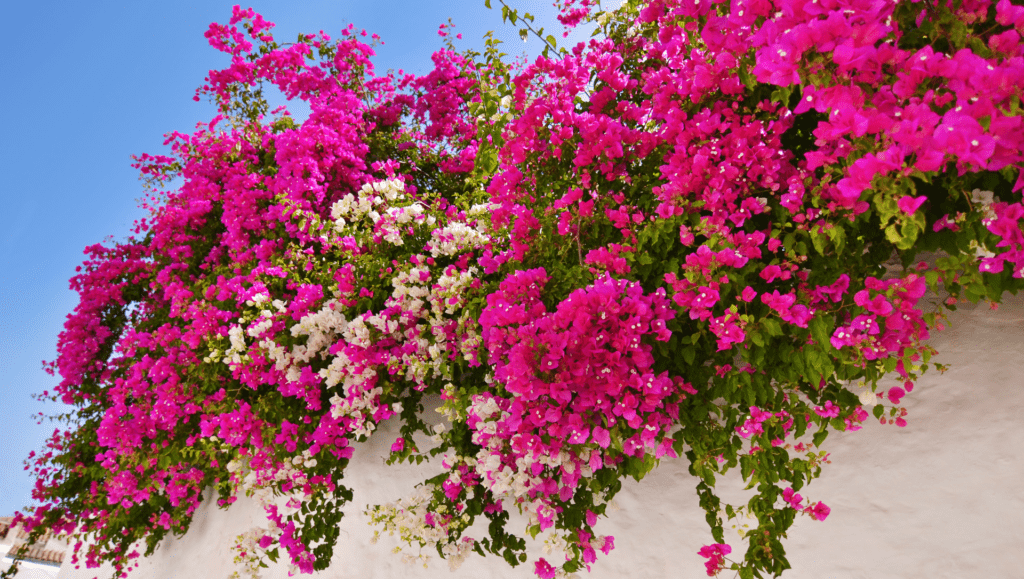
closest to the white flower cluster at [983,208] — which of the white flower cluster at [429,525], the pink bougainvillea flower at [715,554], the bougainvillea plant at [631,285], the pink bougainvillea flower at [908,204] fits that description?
the bougainvillea plant at [631,285]

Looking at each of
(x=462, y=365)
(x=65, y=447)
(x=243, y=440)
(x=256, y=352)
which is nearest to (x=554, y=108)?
(x=462, y=365)

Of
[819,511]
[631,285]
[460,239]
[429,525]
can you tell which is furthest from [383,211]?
[819,511]

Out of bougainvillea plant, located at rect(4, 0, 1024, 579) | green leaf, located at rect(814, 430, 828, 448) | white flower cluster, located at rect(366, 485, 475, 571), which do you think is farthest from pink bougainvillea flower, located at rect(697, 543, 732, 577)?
white flower cluster, located at rect(366, 485, 475, 571)

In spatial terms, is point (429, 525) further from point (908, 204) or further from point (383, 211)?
point (908, 204)

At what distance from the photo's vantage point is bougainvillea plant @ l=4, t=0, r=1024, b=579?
5.56 ft

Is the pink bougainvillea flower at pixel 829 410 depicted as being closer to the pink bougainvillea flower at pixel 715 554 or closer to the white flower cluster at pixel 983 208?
the pink bougainvillea flower at pixel 715 554

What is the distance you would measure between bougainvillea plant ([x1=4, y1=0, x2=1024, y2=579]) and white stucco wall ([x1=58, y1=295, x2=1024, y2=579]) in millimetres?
209

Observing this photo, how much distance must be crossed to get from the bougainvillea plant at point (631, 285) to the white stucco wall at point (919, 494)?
0.69 ft

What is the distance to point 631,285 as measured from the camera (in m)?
2.42

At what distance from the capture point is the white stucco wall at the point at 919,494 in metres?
2.60

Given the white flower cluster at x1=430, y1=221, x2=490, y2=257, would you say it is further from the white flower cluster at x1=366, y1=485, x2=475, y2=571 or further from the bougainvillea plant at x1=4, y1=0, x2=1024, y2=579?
the white flower cluster at x1=366, y1=485, x2=475, y2=571

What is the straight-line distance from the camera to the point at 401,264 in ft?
12.9

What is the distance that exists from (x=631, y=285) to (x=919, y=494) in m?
1.93

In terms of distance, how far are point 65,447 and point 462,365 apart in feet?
19.2
